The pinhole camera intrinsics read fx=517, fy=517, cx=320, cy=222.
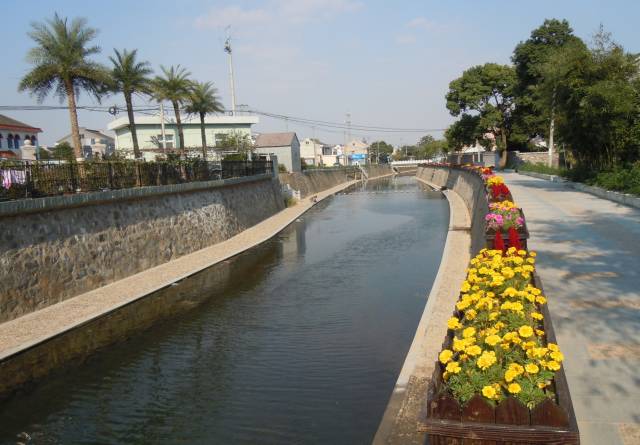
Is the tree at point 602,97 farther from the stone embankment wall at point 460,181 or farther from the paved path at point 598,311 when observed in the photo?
the paved path at point 598,311

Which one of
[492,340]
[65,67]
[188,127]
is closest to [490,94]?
[188,127]

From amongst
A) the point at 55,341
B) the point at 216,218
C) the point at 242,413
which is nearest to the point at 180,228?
the point at 216,218

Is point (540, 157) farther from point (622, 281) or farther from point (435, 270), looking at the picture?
point (622, 281)

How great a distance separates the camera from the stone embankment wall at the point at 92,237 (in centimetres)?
1342

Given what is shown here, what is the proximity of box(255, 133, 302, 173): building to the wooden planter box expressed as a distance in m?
56.6

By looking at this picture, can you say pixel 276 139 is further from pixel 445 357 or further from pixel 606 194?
pixel 445 357

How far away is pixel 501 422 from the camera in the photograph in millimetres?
3955

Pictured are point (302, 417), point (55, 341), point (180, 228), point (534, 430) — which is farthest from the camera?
point (180, 228)

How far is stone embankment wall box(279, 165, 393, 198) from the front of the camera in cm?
5441

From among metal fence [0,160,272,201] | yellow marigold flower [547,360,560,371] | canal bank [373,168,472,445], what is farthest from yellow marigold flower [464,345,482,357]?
metal fence [0,160,272,201]

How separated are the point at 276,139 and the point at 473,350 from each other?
59.6 metres

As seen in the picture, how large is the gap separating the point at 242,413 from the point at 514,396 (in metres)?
5.82

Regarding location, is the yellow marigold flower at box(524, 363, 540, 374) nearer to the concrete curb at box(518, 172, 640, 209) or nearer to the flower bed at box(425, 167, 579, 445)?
the flower bed at box(425, 167, 579, 445)

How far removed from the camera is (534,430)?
385cm
